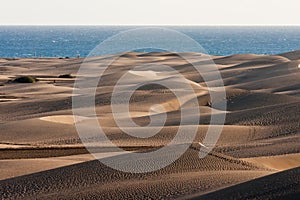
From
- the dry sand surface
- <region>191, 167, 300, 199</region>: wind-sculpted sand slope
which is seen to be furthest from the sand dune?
<region>191, 167, 300, 199</region>: wind-sculpted sand slope

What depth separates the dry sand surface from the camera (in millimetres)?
10688

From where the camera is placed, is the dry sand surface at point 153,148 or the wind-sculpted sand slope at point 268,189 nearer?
the wind-sculpted sand slope at point 268,189

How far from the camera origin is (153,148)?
52.3 feet

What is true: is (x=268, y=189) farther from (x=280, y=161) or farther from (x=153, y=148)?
(x=153, y=148)

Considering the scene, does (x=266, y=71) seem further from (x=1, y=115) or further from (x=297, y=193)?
(x=297, y=193)

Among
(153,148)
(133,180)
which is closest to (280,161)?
(153,148)

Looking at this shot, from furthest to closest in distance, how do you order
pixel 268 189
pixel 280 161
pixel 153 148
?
pixel 153 148, pixel 280 161, pixel 268 189

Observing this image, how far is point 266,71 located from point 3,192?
30754 millimetres

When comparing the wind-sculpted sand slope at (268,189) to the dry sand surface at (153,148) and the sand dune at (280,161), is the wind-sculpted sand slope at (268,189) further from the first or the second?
the sand dune at (280,161)

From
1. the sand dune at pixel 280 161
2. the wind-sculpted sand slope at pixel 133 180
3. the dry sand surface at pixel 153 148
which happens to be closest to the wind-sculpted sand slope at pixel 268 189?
the dry sand surface at pixel 153 148

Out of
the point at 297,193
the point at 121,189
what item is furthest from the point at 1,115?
the point at 297,193

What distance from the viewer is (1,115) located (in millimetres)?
25078

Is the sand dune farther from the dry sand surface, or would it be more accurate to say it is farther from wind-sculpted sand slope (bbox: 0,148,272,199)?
wind-sculpted sand slope (bbox: 0,148,272,199)

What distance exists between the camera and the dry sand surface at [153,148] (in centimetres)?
1069
